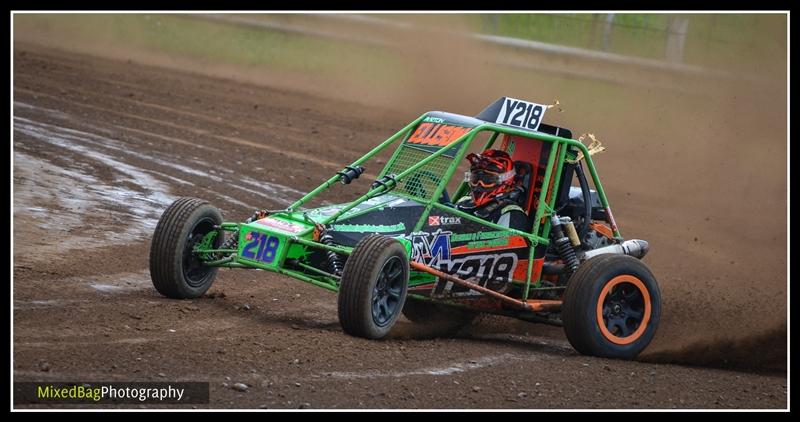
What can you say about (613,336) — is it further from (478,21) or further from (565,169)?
(478,21)

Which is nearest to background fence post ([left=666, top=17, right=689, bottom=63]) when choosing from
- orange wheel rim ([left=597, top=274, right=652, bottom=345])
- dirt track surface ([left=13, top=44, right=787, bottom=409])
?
dirt track surface ([left=13, top=44, right=787, bottom=409])

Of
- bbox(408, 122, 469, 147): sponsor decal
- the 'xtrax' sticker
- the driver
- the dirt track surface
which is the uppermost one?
the 'xtrax' sticker

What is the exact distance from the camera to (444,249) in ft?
26.9

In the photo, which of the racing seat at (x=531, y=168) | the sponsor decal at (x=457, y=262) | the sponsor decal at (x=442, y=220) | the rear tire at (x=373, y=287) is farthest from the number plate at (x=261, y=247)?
the racing seat at (x=531, y=168)

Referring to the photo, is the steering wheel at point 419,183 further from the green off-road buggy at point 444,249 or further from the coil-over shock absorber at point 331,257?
the coil-over shock absorber at point 331,257

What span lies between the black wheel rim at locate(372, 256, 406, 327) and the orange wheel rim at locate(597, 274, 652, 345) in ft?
5.02

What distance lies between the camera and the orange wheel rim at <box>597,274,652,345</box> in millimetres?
8336

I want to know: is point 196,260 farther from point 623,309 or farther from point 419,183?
point 623,309

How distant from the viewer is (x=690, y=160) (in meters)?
16.3

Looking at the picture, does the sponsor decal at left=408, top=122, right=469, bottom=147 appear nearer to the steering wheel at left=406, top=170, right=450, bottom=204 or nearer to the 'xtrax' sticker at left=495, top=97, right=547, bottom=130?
the steering wheel at left=406, top=170, right=450, bottom=204

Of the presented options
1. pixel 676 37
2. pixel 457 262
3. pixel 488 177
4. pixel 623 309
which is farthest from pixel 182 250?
pixel 676 37

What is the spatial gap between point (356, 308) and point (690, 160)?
999 centimetres

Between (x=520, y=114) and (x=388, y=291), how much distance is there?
6.65 ft

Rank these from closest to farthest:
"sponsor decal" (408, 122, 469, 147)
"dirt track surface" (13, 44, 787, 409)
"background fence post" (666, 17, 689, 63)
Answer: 1. "dirt track surface" (13, 44, 787, 409)
2. "sponsor decal" (408, 122, 469, 147)
3. "background fence post" (666, 17, 689, 63)
